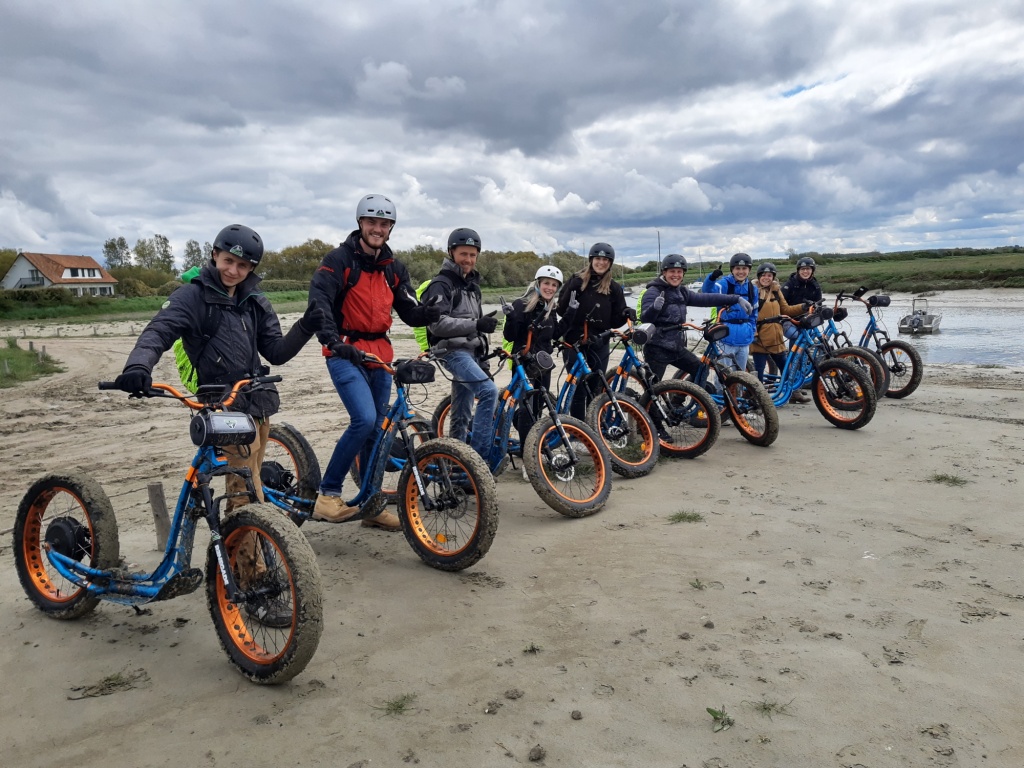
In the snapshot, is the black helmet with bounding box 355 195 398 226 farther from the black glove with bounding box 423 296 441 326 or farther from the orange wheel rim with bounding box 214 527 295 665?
the orange wheel rim with bounding box 214 527 295 665

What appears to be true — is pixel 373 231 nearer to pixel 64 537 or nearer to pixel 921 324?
pixel 64 537

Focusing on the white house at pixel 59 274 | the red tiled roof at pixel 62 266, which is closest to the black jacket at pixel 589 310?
the white house at pixel 59 274

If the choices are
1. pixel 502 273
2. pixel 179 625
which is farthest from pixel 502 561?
pixel 502 273

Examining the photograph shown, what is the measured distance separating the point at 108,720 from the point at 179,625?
870 millimetres

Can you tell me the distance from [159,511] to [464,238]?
3.04 m

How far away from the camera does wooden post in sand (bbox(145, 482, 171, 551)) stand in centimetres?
504

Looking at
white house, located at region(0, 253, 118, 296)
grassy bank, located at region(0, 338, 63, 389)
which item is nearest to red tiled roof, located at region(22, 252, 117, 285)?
white house, located at region(0, 253, 118, 296)

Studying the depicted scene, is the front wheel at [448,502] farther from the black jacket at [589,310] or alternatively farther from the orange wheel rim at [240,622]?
the black jacket at [589,310]

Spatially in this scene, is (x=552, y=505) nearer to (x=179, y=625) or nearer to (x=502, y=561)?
(x=502, y=561)

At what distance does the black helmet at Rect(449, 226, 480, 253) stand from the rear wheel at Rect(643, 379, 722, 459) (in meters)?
2.35

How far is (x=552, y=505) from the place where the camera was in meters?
5.53

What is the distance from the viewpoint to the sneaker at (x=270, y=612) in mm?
3312

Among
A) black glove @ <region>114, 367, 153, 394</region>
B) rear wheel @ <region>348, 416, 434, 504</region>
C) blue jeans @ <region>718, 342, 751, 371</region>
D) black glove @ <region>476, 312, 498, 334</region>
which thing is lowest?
rear wheel @ <region>348, 416, 434, 504</region>

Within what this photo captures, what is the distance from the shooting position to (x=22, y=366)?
18.0 m
